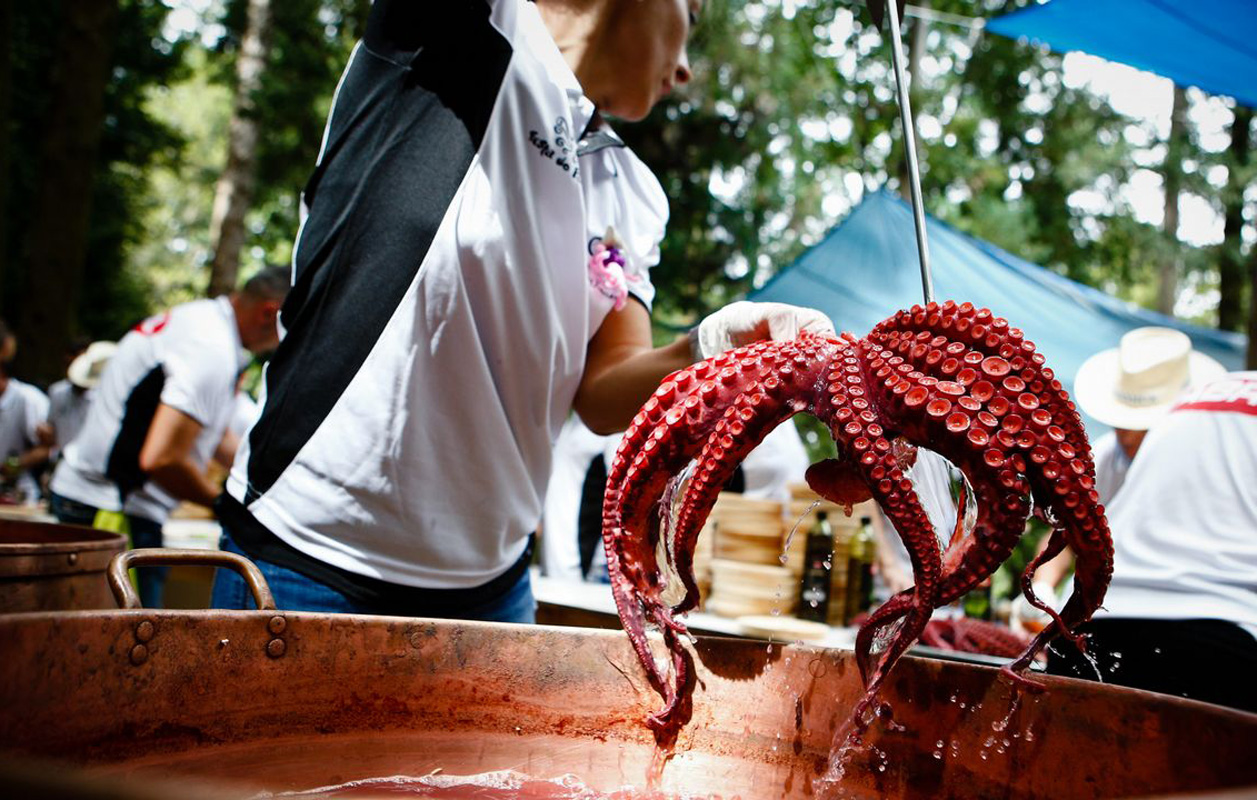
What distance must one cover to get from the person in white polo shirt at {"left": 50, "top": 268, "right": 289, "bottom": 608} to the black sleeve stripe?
293 centimetres

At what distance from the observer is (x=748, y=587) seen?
385cm

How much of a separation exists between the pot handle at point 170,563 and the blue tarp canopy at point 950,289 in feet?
19.2

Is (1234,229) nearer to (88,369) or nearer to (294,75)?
(294,75)

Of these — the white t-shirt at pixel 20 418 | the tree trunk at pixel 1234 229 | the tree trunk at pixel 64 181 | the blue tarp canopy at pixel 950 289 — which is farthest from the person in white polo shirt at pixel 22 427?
the tree trunk at pixel 1234 229

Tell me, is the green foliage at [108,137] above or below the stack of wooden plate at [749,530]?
above

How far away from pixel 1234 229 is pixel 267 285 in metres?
11.3

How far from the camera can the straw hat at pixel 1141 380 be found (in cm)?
466

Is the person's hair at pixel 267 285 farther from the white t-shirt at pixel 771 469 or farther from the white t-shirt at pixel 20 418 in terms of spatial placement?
the white t-shirt at pixel 20 418

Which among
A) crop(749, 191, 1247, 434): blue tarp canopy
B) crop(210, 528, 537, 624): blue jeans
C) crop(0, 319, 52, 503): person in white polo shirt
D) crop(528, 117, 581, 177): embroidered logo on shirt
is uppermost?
crop(749, 191, 1247, 434): blue tarp canopy

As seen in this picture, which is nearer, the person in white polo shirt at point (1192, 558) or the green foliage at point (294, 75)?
the person in white polo shirt at point (1192, 558)

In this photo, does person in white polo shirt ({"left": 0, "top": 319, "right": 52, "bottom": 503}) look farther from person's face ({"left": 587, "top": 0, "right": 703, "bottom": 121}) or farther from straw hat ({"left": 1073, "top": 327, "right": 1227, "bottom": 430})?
Result: straw hat ({"left": 1073, "top": 327, "right": 1227, "bottom": 430})

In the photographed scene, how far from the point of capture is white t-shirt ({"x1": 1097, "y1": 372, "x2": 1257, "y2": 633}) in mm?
2709

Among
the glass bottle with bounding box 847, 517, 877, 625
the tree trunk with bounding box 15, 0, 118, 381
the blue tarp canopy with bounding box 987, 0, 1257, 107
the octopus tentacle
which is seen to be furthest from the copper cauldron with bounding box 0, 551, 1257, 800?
the tree trunk with bounding box 15, 0, 118, 381

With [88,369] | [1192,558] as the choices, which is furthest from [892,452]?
[88,369]
